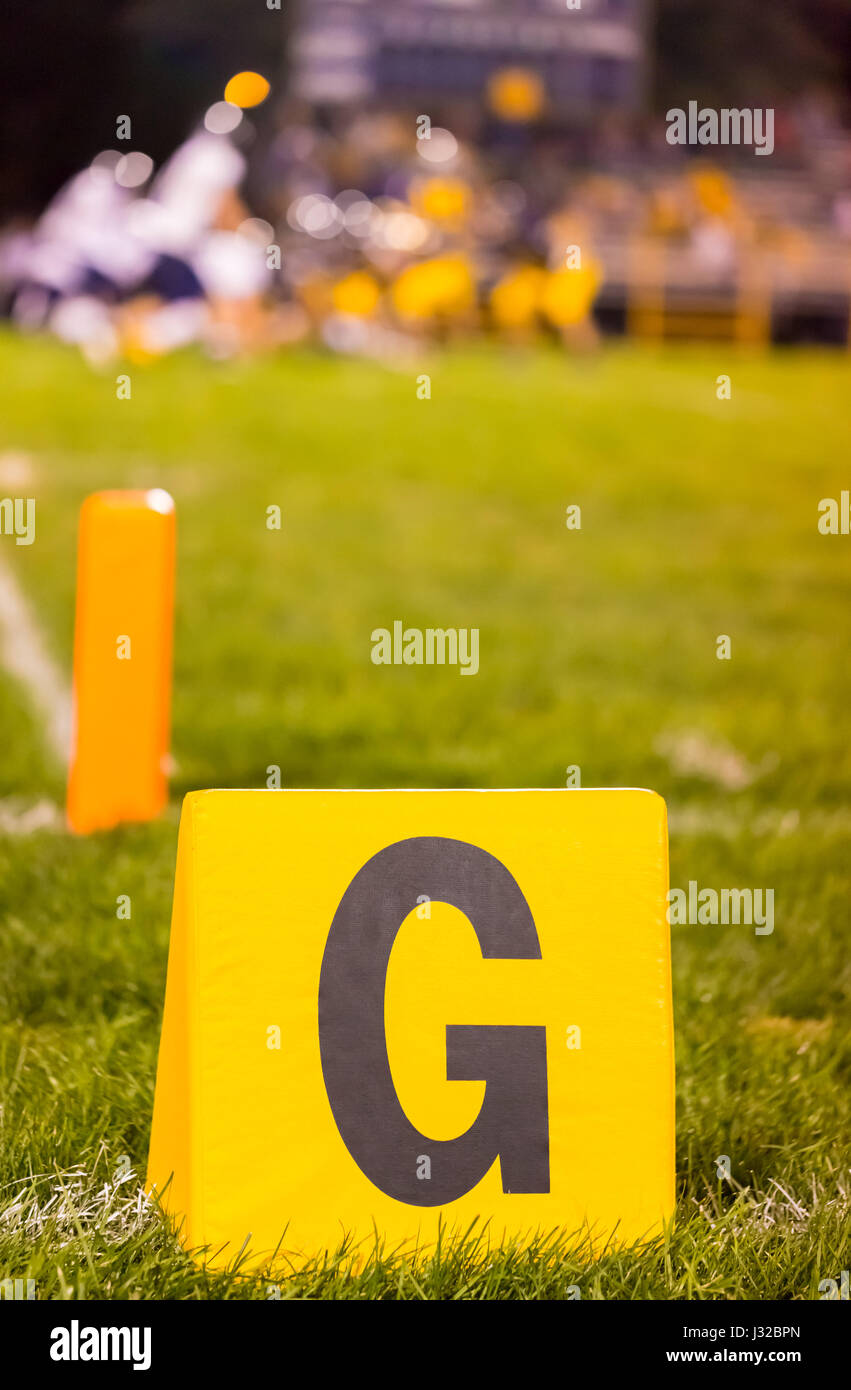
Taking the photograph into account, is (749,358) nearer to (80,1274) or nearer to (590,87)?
(590,87)

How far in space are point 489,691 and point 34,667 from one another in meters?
1.89

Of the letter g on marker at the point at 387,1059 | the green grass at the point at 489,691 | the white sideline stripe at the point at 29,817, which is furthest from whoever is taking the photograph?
the white sideline stripe at the point at 29,817

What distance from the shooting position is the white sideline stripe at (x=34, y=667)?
4.96 m

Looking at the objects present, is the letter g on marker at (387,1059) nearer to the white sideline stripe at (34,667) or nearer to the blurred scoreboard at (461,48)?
the white sideline stripe at (34,667)

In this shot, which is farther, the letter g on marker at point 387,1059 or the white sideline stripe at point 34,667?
the white sideline stripe at point 34,667

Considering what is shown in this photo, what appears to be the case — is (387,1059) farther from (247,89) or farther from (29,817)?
(247,89)

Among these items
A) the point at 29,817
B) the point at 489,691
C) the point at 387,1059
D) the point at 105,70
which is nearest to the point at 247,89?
the point at 105,70

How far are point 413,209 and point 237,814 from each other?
1366 cm

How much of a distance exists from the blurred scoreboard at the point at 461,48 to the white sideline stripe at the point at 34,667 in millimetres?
11471

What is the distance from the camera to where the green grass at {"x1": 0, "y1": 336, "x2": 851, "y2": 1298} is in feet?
6.94

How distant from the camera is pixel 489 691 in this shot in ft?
18.2

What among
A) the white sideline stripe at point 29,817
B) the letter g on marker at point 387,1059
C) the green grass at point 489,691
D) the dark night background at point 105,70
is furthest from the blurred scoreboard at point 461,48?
the letter g on marker at point 387,1059

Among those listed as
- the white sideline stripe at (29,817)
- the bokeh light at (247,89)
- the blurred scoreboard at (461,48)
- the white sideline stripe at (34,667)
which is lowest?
the white sideline stripe at (29,817)

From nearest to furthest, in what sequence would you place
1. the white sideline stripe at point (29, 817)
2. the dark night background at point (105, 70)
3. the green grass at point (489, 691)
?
the green grass at point (489, 691), the white sideline stripe at point (29, 817), the dark night background at point (105, 70)
